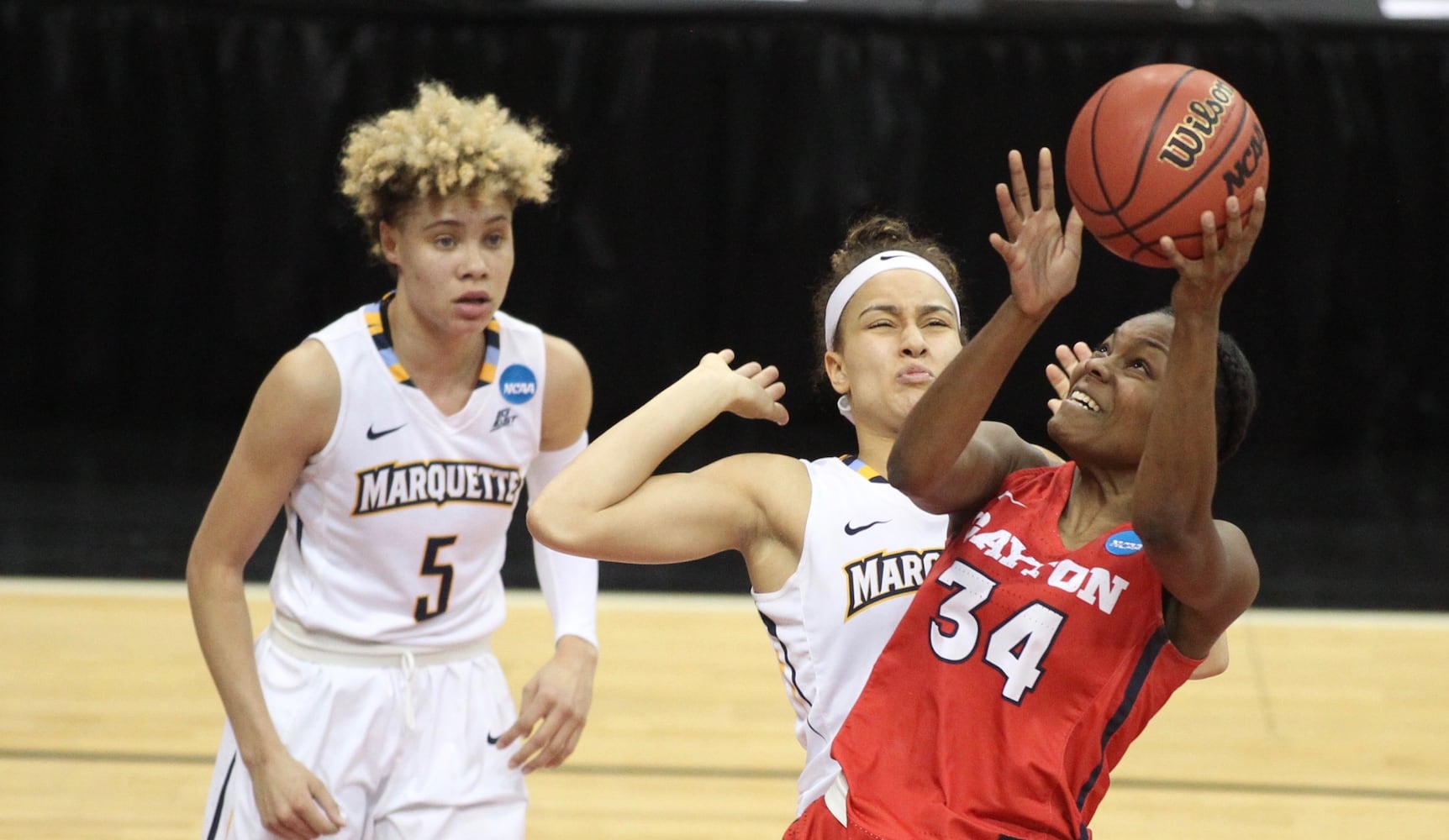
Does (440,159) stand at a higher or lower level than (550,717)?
higher

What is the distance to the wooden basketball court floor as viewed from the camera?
14.1 feet

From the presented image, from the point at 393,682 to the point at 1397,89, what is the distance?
6.20 metres

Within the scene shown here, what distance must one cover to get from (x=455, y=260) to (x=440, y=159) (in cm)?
19

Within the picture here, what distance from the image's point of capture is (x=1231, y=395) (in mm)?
2158

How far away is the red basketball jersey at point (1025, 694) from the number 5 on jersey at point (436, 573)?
41.3 inches

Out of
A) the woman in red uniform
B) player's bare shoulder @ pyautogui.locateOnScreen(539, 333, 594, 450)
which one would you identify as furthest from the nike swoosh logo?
the woman in red uniform

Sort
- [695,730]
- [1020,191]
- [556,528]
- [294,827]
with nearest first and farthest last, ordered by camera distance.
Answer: [1020,191]
[556,528]
[294,827]
[695,730]

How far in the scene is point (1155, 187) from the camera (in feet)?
6.48

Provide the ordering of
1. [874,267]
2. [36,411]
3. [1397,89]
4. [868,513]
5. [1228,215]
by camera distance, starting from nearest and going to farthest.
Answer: [1228,215] → [868,513] → [874,267] → [1397,89] → [36,411]

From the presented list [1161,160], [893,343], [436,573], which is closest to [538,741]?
[436,573]

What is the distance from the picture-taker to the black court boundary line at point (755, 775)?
177 inches

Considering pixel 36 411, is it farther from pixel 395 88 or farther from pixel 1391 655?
pixel 1391 655

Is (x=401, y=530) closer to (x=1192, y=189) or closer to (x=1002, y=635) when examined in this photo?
(x=1002, y=635)

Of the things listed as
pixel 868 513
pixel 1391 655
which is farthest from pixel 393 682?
pixel 1391 655
